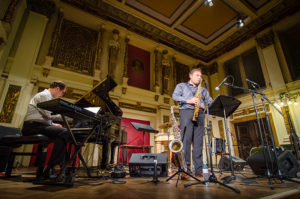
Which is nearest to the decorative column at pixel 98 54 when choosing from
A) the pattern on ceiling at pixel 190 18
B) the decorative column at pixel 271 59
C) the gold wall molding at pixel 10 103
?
the pattern on ceiling at pixel 190 18

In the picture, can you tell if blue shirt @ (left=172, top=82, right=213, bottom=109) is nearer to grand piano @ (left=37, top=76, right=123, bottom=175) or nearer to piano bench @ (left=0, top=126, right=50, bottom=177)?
grand piano @ (left=37, top=76, right=123, bottom=175)

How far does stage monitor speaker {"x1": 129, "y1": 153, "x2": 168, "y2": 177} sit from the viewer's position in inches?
96.4

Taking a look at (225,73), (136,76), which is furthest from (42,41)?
(225,73)

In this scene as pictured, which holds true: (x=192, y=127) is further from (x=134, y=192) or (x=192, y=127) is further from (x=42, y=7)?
(x=42, y=7)

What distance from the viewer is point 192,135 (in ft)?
7.52

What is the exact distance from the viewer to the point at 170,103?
23.8 ft

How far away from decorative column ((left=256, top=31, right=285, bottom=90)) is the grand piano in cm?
611

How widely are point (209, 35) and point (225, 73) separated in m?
2.12

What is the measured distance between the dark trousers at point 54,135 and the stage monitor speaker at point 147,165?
1094 mm

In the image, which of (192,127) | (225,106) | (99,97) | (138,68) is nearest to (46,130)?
(99,97)

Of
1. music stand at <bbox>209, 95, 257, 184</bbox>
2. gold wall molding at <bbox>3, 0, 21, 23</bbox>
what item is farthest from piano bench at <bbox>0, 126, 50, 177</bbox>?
gold wall molding at <bbox>3, 0, 21, 23</bbox>

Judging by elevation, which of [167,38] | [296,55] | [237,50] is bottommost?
[296,55]

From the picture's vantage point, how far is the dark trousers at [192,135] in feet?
7.12

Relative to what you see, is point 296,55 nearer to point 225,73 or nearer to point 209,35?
point 225,73
